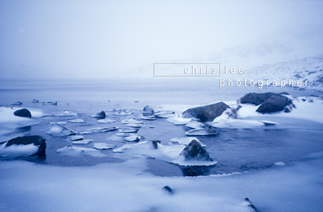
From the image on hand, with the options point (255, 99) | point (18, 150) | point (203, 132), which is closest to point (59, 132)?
point (18, 150)

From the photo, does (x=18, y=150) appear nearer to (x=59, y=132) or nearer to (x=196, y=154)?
(x=59, y=132)

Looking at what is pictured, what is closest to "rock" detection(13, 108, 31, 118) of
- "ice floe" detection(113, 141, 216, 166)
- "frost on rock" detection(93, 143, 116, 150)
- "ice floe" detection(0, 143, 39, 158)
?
"ice floe" detection(0, 143, 39, 158)

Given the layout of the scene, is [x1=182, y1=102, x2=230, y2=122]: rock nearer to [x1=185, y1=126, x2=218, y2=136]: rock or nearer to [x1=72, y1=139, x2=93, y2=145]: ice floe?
[x1=185, y1=126, x2=218, y2=136]: rock

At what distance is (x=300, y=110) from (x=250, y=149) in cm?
850

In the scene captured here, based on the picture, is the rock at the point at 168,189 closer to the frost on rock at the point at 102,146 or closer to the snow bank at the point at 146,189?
the snow bank at the point at 146,189

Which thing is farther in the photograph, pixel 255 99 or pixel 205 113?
pixel 255 99

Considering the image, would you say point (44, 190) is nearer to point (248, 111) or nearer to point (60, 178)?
point (60, 178)

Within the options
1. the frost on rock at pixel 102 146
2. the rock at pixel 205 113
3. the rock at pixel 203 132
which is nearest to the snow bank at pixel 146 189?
the frost on rock at pixel 102 146

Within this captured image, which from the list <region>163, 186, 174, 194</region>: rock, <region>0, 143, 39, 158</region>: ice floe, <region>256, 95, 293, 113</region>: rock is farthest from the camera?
<region>256, 95, 293, 113</region>: rock

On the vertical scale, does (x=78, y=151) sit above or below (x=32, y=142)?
below

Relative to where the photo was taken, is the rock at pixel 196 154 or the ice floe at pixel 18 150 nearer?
the rock at pixel 196 154

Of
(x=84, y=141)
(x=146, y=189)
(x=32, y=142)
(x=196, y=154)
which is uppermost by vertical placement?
(x=32, y=142)

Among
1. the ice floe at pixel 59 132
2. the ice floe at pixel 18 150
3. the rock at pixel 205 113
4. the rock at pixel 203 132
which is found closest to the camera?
the ice floe at pixel 18 150

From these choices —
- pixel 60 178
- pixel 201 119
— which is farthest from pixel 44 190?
pixel 201 119
